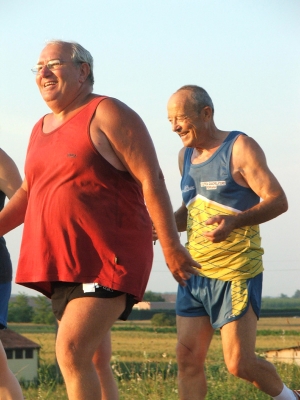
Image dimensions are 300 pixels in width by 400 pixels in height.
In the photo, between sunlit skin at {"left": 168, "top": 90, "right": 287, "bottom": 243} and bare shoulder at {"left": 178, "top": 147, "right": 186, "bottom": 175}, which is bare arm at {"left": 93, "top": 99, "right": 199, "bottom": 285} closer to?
sunlit skin at {"left": 168, "top": 90, "right": 287, "bottom": 243}

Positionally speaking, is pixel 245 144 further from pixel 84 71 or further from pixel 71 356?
pixel 71 356

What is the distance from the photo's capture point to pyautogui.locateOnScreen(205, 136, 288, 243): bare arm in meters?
4.70

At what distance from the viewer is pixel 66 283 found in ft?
11.8

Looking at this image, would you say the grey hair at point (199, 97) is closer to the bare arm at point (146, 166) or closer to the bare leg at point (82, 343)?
the bare arm at point (146, 166)

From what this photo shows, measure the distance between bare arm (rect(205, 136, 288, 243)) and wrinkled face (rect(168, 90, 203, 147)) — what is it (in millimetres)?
319

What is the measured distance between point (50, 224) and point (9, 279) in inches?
51.0

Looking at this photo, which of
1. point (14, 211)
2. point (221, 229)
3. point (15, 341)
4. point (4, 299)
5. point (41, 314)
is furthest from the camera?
point (15, 341)

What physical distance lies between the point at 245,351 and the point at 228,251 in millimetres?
612

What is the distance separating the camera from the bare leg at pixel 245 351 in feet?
15.8

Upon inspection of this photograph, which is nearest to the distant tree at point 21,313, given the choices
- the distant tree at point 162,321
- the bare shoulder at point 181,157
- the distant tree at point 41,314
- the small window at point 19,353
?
the distant tree at point 41,314

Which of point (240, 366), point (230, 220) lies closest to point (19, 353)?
point (240, 366)

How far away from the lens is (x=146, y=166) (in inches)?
139

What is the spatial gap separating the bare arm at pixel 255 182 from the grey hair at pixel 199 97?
0.38m

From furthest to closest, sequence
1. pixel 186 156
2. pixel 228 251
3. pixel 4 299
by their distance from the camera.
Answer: pixel 186 156, pixel 228 251, pixel 4 299
